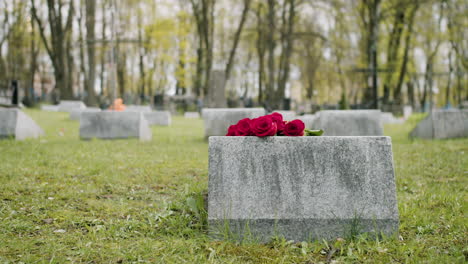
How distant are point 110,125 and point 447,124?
28.9 ft

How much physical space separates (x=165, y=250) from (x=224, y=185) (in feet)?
2.12

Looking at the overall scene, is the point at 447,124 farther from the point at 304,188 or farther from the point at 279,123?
the point at 304,188

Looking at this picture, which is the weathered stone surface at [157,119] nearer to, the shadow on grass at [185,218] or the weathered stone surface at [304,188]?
the shadow on grass at [185,218]

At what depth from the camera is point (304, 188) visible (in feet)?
11.0

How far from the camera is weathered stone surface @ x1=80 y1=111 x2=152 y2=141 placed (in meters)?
11.7

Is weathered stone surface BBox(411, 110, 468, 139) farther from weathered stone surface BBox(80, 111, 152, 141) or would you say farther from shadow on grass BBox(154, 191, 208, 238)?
shadow on grass BBox(154, 191, 208, 238)

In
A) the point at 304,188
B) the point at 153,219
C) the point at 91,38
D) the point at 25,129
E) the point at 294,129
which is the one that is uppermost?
the point at 91,38

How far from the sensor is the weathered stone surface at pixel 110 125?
11.7 meters

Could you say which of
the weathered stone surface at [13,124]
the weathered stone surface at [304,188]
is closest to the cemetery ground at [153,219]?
the weathered stone surface at [304,188]

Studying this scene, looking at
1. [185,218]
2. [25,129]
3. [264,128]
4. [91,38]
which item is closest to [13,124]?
[25,129]

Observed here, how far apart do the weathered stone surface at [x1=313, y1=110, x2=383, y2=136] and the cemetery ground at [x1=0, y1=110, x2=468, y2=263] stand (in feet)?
14.6

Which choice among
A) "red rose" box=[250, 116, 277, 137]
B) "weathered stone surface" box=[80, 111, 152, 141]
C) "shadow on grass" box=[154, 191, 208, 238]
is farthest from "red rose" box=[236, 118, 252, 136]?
"weathered stone surface" box=[80, 111, 152, 141]

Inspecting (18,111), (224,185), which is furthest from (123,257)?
(18,111)

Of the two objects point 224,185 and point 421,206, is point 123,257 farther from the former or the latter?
point 421,206
